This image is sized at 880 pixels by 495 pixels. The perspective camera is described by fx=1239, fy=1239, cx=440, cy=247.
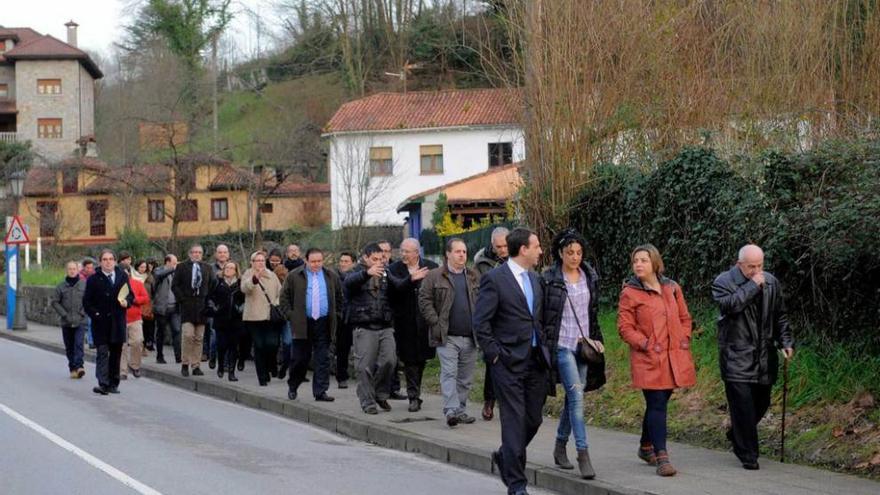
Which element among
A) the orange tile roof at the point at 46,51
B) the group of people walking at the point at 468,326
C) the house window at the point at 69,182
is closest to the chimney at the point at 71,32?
the orange tile roof at the point at 46,51

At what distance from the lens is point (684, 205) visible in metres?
15.1

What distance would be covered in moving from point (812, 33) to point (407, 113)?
41176 mm

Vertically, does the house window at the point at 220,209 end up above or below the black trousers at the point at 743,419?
above

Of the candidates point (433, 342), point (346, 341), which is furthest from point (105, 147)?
point (433, 342)

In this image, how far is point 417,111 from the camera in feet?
190

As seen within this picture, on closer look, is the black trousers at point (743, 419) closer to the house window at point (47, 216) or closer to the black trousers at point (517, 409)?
the black trousers at point (517, 409)

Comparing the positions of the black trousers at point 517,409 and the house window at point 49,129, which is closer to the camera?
the black trousers at point 517,409

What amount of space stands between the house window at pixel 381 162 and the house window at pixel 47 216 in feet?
69.4

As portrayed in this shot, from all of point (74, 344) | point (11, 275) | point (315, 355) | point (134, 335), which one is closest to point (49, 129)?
point (11, 275)

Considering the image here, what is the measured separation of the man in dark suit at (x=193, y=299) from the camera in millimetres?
19422

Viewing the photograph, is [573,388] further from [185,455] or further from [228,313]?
[228,313]

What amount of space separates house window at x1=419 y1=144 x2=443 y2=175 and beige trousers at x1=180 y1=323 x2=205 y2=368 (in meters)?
37.8

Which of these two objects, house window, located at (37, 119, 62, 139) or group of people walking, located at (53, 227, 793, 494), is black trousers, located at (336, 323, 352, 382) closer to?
group of people walking, located at (53, 227, 793, 494)

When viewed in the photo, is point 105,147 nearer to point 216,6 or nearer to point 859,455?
point 216,6
